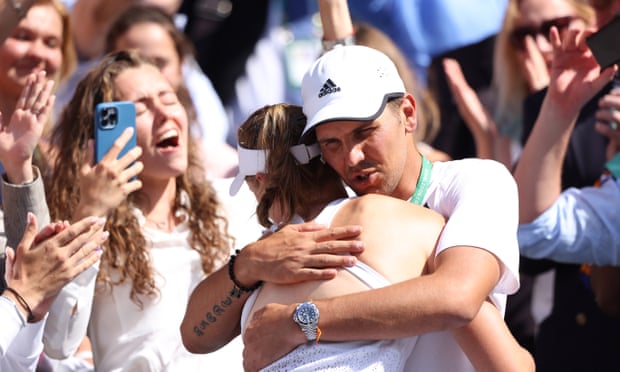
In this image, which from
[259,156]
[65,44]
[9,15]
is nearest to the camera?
[259,156]

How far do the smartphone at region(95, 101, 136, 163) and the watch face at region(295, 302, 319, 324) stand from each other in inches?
49.0

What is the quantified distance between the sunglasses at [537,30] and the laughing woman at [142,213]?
5.69 ft

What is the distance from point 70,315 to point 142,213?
1.77 ft

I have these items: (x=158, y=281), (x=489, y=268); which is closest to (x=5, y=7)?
(x=158, y=281)

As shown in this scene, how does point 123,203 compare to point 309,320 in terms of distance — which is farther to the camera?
point 123,203

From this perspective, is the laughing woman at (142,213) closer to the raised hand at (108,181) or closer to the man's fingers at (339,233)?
the raised hand at (108,181)

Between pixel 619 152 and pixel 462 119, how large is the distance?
58.6 inches

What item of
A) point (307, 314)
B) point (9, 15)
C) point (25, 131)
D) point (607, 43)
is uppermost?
point (9, 15)

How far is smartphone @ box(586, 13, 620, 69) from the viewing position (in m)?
3.61

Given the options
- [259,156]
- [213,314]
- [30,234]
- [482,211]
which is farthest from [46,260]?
[482,211]

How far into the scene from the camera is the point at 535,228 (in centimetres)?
405

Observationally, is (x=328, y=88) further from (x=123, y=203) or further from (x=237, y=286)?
(x=123, y=203)

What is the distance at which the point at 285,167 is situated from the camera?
2.96 meters

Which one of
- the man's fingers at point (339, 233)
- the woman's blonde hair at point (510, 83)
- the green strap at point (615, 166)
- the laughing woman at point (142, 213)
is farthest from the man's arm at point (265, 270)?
the woman's blonde hair at point (510, 83)
